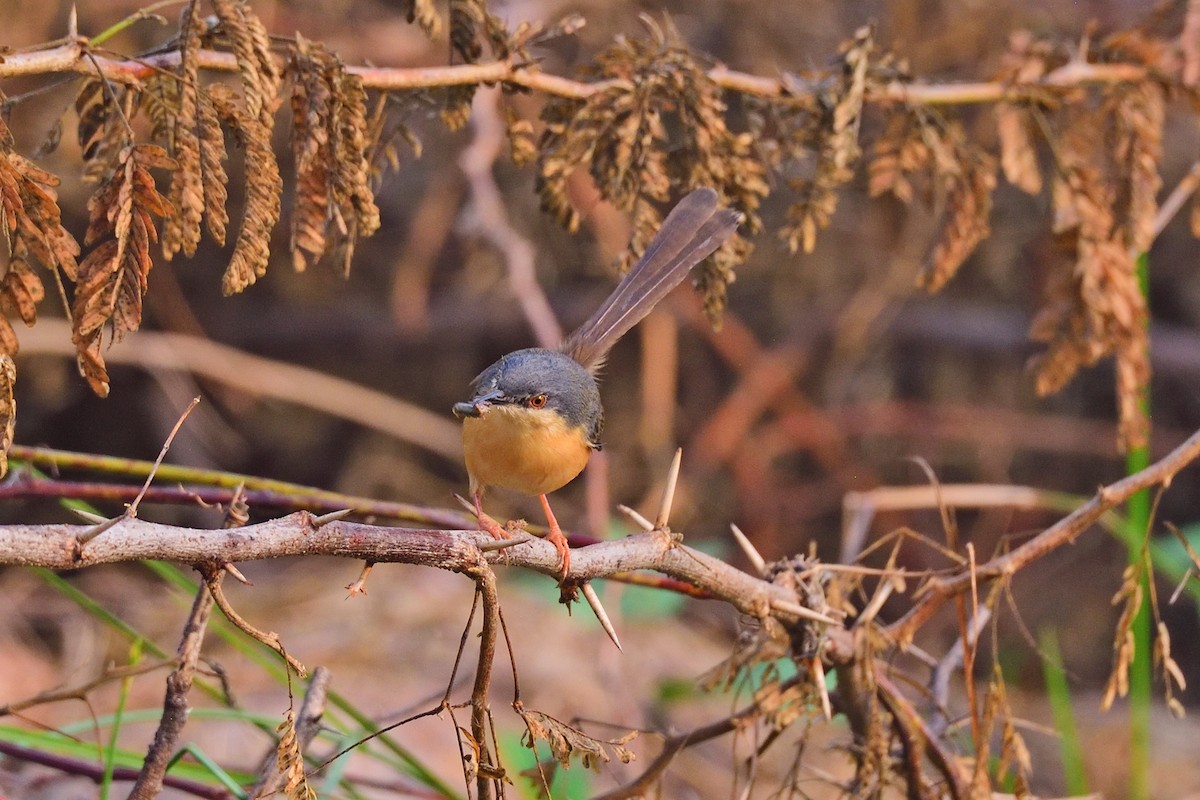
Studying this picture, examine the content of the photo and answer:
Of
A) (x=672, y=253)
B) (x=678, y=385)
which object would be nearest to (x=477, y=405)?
(x=672, y=253)

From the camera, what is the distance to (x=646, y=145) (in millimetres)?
2711

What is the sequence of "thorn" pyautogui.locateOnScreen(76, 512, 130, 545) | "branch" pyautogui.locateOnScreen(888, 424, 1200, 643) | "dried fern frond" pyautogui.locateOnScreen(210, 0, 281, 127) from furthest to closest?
"branch" pyautogui.locateOnScreen(888, 424, 1200, 643) → "dried fern frond" pyautogui.locateOnScreen(210, 0, 281, 127) → "thorn" pyautogui.locateOnScreen(76, 512, 130, 545)

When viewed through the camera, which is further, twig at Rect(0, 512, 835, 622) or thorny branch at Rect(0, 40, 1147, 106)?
thorny branch at Rect(0, 40, 1147, 106)

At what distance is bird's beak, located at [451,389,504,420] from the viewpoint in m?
2.75

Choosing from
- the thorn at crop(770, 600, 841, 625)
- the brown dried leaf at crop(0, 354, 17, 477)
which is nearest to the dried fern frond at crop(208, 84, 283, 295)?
the brown dried leaf at crop(0, 354, 17, 477)

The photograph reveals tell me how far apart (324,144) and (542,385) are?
1076 mm

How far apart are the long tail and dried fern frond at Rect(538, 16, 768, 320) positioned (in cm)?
5

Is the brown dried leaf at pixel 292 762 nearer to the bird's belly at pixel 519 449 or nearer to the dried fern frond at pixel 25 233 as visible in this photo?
the dried fern frond at pixel 25 233

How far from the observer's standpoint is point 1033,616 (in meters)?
7.07

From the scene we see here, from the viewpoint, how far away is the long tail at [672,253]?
109 inches

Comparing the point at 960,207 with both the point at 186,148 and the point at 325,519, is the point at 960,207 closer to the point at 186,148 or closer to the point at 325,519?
the point at 186,148

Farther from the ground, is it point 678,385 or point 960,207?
point 678,385

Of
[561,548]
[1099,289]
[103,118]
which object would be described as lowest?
[561,548]

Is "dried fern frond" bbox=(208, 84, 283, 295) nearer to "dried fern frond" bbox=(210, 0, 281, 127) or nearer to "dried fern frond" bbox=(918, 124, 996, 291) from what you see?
"dried fern frond" bbox=(210, 0, 281, 127)
